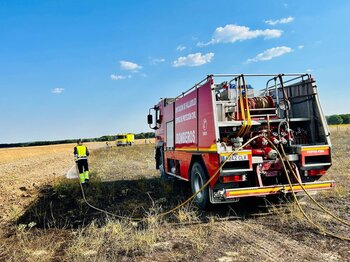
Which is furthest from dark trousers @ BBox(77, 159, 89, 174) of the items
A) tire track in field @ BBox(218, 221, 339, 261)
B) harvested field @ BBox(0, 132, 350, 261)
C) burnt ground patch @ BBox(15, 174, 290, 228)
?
tire track in field @ BBox(218, 221, 339, 261)

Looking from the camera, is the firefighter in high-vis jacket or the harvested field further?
the firefighter in high-vis jacket

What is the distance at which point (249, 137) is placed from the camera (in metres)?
7.17

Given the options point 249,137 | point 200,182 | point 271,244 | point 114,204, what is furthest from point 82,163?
point 271,244

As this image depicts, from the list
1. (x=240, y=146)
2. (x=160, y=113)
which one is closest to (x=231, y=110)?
(x=240, y=146)

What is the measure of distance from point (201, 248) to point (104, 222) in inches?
106

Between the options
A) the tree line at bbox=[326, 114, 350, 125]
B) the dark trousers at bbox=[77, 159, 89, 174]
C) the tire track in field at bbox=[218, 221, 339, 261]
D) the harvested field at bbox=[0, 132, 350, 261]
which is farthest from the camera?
the tree line at bbox=[326, 114, 350, 125]

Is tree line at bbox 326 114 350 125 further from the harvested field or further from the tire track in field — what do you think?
the tire track in field

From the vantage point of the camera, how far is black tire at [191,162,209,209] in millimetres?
7016

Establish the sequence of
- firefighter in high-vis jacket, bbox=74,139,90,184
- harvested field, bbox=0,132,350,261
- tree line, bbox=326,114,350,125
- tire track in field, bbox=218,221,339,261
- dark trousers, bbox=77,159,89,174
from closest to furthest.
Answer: tire track in field, bbox=218,221,339,261 < harvested field, bbox=0,132,350,261 < firefighter in high-vis jacket, bbox=74,139,90,184 < dark trousers, bbox=77,159,89,174 < tree line, bbox=326,114,350,125

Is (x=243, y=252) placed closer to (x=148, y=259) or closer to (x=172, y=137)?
(x=148, y=259)

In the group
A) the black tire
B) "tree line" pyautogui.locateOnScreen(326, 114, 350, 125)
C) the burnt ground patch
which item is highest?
"tree line" pyautogui.locateOnScreen(326, 114, 350, 125)

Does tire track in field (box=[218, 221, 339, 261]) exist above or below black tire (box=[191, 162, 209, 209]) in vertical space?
below

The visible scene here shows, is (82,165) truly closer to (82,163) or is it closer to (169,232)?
(82,163)

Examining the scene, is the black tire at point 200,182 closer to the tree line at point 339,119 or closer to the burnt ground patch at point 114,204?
the burnt ground patch at point 114,204
